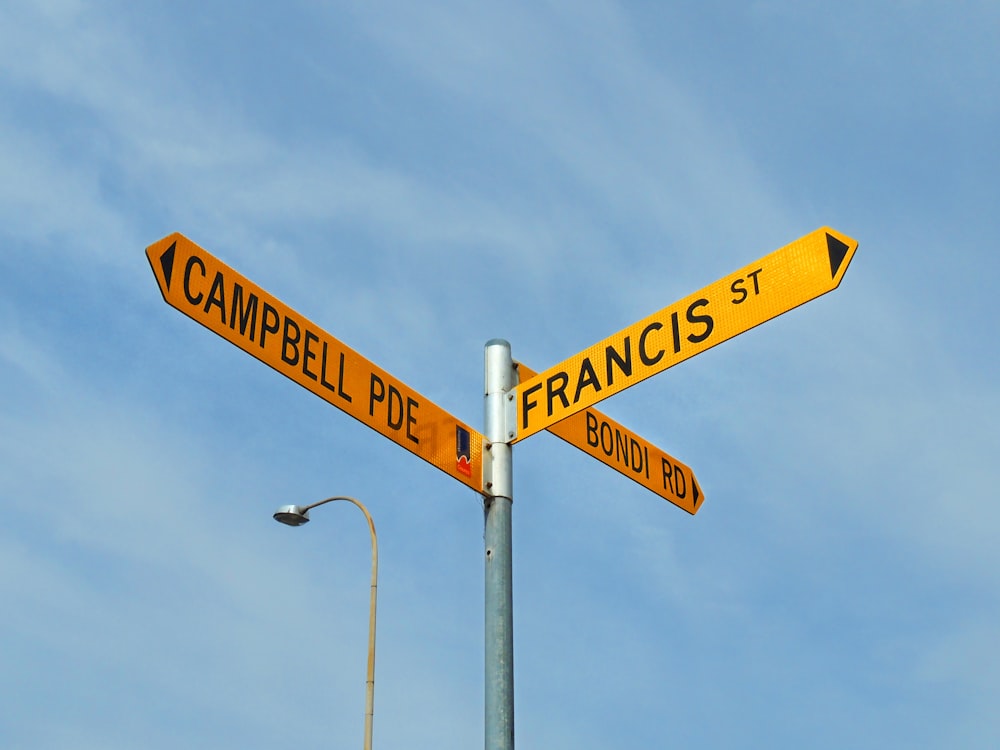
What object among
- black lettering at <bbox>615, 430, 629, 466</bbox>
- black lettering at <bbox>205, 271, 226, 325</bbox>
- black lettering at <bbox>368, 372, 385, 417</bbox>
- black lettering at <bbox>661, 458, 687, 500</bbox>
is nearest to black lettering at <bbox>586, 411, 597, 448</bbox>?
black lettering at <bbox>615, 430, 629, 466</bbox>

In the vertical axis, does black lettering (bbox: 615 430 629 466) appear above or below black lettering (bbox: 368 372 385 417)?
above

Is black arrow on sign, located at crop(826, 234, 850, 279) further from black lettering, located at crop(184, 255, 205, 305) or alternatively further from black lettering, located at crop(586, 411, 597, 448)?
black lettering, located at crop(184, 255, 205, 305)

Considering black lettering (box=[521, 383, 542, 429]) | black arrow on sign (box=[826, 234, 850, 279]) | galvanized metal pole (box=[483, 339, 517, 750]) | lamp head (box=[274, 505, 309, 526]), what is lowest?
galvanized metal pole (box=[483, 339, 517, 750])

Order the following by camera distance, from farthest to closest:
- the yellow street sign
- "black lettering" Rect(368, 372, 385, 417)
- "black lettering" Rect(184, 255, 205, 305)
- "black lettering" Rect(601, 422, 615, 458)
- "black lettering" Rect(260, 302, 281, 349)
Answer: "black lettering" Rect(601, 422, 615, 458)
the yellow street sign
"black lettering" Rect(368, 372, 385, 417)
"black lettering" Rect(260, 302, 281, 349)
"black lettering" Rect(184, 255, 205, 305)

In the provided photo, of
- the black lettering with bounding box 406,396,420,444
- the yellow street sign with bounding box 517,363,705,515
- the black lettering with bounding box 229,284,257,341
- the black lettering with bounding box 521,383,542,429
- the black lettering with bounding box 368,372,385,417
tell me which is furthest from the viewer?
the yellow street sign with bounding box 517,363,705,515

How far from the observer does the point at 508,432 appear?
22.6ft

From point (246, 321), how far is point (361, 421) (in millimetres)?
821

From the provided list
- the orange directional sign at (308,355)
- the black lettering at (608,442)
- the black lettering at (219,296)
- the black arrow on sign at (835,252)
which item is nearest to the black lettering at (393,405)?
the orange directional sign at (308,355)

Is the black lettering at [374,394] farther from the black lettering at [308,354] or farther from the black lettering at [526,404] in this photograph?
the black lettering at [526,404]

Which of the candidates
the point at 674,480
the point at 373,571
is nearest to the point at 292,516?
the point at 373,571

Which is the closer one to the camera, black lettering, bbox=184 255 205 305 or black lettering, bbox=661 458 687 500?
black lettering, bbox=184 255 205 305

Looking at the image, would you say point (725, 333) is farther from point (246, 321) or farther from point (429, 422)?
point (246, 321)

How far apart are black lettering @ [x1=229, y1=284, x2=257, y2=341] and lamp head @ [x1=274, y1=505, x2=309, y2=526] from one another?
12.1 metres

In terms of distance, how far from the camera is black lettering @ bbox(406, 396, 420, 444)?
6641 millimetres
